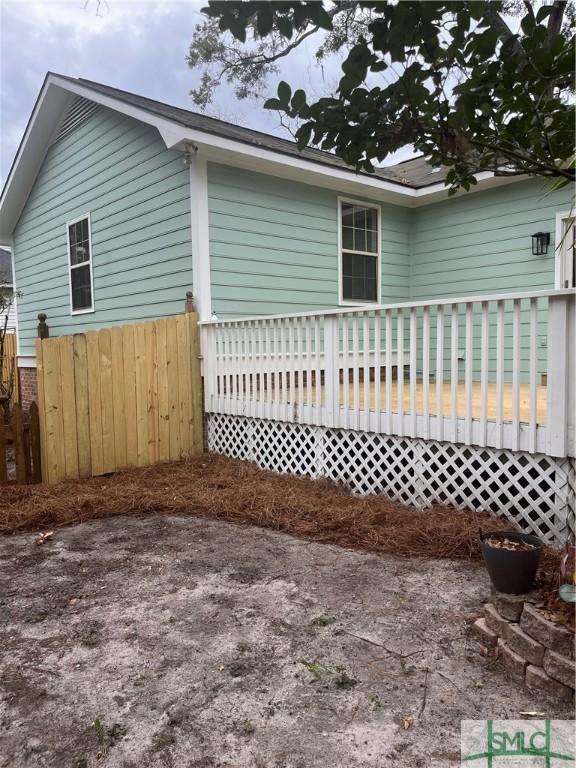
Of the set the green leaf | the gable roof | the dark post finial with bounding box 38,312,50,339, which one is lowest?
the dark post finial with bounding box 38,312,50,339

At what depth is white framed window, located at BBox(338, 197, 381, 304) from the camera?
26.1 ft

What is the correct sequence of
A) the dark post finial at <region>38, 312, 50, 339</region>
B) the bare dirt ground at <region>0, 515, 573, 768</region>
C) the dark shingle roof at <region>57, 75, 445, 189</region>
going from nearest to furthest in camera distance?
the bare dirt ground at <region>0, 515, 573, 768</region>, the dark shingle roof at <region>57, 75, 445, 189</region>, the dark post finial at <region>38, 312, 50, 339</region>

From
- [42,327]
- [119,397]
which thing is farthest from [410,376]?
[42,327]

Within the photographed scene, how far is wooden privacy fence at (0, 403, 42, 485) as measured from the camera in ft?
15.7

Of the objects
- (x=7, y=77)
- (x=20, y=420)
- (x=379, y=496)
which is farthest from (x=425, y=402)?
(x=7, y=77)

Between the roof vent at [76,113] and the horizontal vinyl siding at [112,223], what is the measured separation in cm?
13

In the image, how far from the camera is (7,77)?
400 centimetres

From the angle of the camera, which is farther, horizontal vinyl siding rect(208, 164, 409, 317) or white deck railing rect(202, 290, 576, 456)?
horizontal vinyl siding rect(208, 164, 409, 317)

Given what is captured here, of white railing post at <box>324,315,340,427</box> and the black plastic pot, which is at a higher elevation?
white railing post at <box>324,315,340,427</box>

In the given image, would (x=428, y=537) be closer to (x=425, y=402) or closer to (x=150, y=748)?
(x=425, y=402)

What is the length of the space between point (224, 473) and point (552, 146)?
13.0ft

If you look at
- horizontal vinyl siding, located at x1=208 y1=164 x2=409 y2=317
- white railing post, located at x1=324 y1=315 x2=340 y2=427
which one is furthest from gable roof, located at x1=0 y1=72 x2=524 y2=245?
white railing post, located at x1=324 y1=315 x2=340 y2=427

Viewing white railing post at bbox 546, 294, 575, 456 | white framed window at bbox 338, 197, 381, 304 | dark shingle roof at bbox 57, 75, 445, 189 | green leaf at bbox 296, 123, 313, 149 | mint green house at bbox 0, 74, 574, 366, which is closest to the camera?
green leaf at bbox 296, 123, 313, 149

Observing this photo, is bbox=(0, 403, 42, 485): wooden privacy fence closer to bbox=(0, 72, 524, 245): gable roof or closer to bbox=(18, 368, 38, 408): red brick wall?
bbox=(0, 72, 524, 245): gable roof
